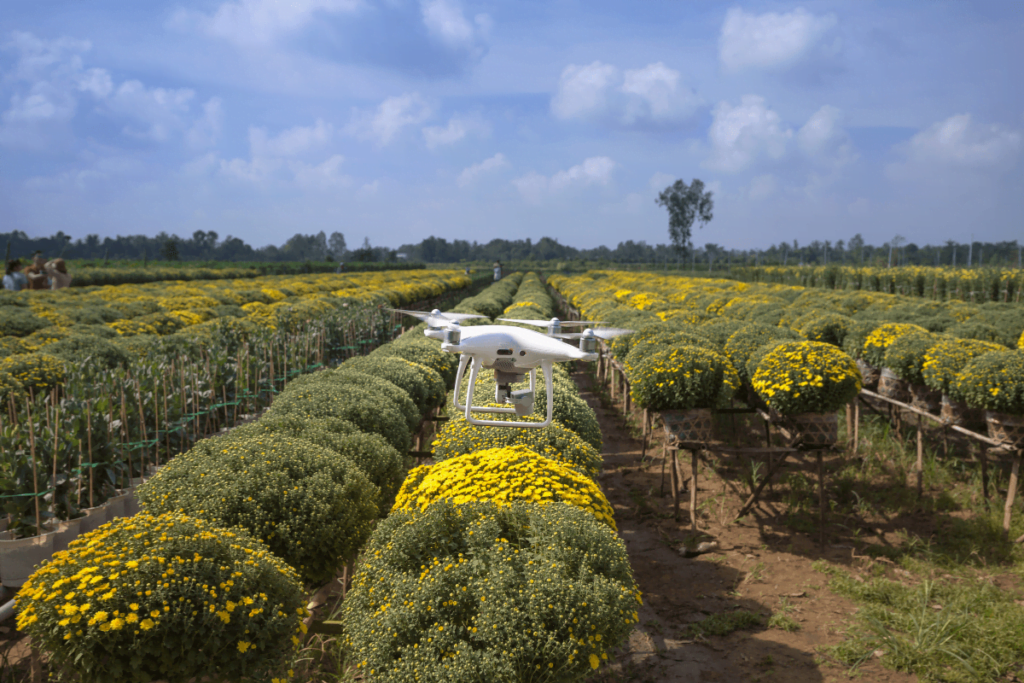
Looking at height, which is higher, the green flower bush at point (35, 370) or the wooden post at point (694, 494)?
the green flower bush at point (35, 370)

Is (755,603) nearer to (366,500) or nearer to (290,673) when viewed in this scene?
(366,500)

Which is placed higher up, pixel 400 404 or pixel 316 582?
pixel 400 404

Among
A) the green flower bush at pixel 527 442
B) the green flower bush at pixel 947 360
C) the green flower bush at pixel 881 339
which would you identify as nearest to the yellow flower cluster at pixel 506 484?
the green flower bush at pixel 527 442

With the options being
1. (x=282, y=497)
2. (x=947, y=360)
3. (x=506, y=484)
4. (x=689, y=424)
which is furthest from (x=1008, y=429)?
(x=282, y=497)

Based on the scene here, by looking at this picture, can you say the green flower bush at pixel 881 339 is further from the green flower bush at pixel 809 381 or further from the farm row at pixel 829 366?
the green flower bush at pixel 809 381

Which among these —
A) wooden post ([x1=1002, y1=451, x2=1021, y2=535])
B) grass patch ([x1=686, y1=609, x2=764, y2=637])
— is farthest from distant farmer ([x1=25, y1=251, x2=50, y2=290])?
wooden post ([x1=1002, y1=451, x2=1021, y2=535])

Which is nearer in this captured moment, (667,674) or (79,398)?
(667,674)

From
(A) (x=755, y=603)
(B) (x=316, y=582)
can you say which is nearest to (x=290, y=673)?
(B) (x=316, y=582)

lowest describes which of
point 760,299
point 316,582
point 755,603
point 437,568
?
point 755,603
